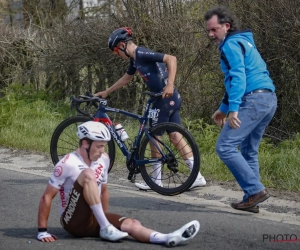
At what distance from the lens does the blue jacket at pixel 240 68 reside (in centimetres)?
683

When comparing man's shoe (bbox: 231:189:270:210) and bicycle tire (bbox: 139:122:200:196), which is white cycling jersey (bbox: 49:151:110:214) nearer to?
man's shoe (bbox: 231:189:270:210)

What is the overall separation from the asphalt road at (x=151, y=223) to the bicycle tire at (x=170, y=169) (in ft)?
0.51

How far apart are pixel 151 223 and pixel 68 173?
126cm

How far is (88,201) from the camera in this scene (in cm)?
596

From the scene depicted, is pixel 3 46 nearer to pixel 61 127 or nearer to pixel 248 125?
pixel 61 127

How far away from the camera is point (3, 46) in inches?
612

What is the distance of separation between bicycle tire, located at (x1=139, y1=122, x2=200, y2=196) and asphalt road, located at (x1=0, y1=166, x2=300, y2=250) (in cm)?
16

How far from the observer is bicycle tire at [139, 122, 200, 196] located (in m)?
7.80

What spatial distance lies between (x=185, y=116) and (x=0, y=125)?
3239 millimetres

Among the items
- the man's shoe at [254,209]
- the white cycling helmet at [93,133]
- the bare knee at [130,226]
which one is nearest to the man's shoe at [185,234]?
the bare knee at [130,226]

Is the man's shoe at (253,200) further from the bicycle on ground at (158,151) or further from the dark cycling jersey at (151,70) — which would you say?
the dark cycling jersey at (151,70)

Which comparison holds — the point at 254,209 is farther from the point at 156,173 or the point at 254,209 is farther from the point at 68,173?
the point at 68,173

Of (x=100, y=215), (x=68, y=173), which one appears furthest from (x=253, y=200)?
(x=68, y=173)

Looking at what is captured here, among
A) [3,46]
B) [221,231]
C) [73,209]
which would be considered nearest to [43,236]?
[73,209]
